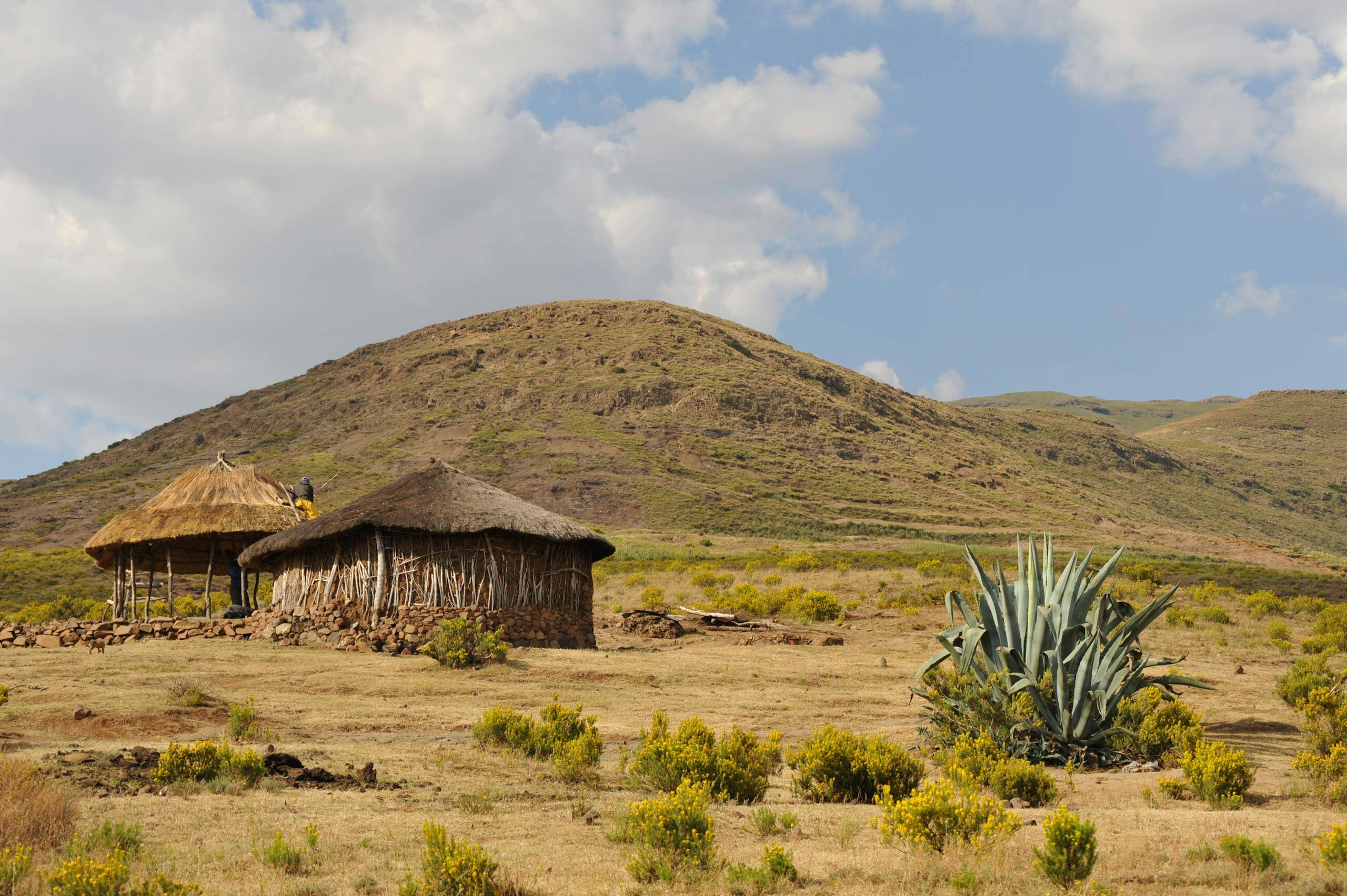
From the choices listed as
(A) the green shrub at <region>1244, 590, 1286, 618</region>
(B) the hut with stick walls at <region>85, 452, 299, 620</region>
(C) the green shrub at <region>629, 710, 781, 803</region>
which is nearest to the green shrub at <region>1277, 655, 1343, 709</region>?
(C) the green shrub at <region>629, 710, 781, 803</region>

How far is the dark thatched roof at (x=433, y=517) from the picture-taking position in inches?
790

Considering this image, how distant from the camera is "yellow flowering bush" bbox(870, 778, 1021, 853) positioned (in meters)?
6.66

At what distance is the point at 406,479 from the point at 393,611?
3542mm

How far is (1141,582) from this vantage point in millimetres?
30938

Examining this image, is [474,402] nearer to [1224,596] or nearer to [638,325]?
[638,325]

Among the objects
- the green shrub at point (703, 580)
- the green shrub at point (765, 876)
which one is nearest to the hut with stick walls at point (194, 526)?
the green shrub at point (703, 580)

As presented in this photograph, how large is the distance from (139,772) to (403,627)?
10519mm

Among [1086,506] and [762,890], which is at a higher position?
[1086,506]

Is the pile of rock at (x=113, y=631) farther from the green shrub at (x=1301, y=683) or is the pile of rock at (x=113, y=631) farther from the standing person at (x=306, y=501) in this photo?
the green shrub at (x=1301, y=683)

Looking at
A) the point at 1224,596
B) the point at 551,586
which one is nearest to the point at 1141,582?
the point at 1224,596

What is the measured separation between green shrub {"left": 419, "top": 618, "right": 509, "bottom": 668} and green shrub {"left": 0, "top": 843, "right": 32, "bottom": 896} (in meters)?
11.7

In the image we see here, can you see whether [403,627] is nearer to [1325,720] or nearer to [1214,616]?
[1325,720]

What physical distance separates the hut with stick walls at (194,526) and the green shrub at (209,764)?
1517 cm

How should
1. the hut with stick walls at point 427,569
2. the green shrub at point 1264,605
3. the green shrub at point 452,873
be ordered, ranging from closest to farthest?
the green shrub at point 452,873
the hut with stick walls at point 427,569
the green shrub at point 1264,605
